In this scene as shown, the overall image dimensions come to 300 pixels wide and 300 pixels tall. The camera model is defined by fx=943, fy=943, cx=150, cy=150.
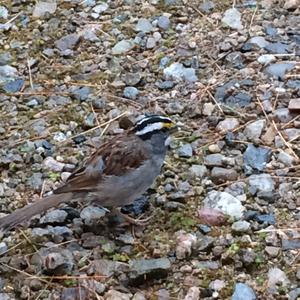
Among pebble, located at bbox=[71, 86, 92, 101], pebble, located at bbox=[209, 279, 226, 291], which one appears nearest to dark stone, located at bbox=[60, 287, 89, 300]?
pebble, located at bbox=[209, 279, 226, 291]

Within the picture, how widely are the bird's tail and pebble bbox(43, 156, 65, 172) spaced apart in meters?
0.63

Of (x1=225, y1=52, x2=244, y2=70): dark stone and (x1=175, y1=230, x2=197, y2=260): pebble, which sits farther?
(x1=225, y1=52, x2=244, y2=70): dark stone

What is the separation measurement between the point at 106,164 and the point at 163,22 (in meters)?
2.30

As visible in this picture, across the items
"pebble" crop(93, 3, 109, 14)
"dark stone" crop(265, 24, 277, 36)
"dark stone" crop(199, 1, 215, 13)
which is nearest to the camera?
"dark stone" crop(265, 24, 277, 36)

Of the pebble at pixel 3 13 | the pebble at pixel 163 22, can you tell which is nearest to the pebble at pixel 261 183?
the pebble at pixel 163 22

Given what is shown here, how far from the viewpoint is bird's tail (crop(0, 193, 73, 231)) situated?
18.9 ft

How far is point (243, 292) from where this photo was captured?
546cm

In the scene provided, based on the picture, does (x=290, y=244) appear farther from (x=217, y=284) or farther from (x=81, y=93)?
(x=81, y=93)

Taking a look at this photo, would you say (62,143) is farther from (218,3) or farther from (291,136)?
(218,3)

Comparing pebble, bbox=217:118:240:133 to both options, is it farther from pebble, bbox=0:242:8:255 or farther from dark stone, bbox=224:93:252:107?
pebble, bbox=0:242:8:255

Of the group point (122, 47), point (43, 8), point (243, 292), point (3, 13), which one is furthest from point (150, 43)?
point (243, 292)

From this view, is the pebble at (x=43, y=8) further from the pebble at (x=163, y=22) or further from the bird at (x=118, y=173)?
the bird at (x=118, y=173)

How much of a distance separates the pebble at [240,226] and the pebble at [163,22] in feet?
8.27

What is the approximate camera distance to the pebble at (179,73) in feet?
24.2
